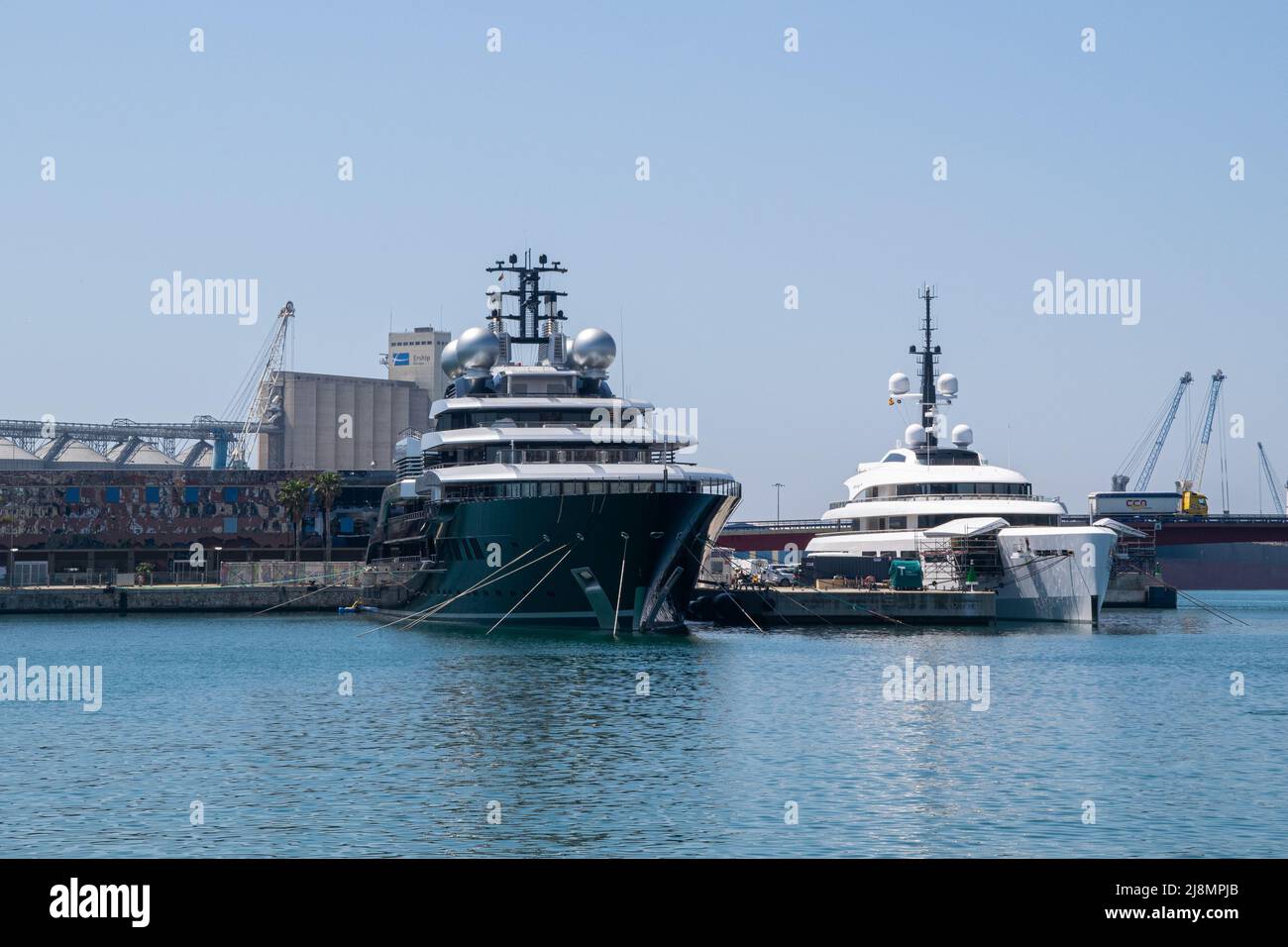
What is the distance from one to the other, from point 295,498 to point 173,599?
2441 centimetres

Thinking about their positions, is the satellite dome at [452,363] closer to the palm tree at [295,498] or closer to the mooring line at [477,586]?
the mooring line at [477,586]

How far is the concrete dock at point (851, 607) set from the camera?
7844cm

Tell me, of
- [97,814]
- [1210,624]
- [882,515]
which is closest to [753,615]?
[882,515]

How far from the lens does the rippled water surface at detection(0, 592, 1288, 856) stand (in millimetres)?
24688

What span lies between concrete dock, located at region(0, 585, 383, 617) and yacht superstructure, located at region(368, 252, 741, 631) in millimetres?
23724

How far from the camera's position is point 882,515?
98812 mm

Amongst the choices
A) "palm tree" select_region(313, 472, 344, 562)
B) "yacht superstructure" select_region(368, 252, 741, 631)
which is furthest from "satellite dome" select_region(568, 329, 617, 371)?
"palm tree" select_region(313, 472, 344, 562)

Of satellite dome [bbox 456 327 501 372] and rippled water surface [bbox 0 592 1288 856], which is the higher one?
satellite dome [bbox 456 327 501 372]

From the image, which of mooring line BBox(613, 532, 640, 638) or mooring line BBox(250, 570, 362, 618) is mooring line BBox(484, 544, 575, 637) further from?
mooring line BBox(250, 570, 362, 618)

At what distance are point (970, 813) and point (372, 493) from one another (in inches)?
4460

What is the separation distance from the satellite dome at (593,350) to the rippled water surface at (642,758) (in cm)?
2098

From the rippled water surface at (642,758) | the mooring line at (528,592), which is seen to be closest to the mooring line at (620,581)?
the mooring line at (528,592)
